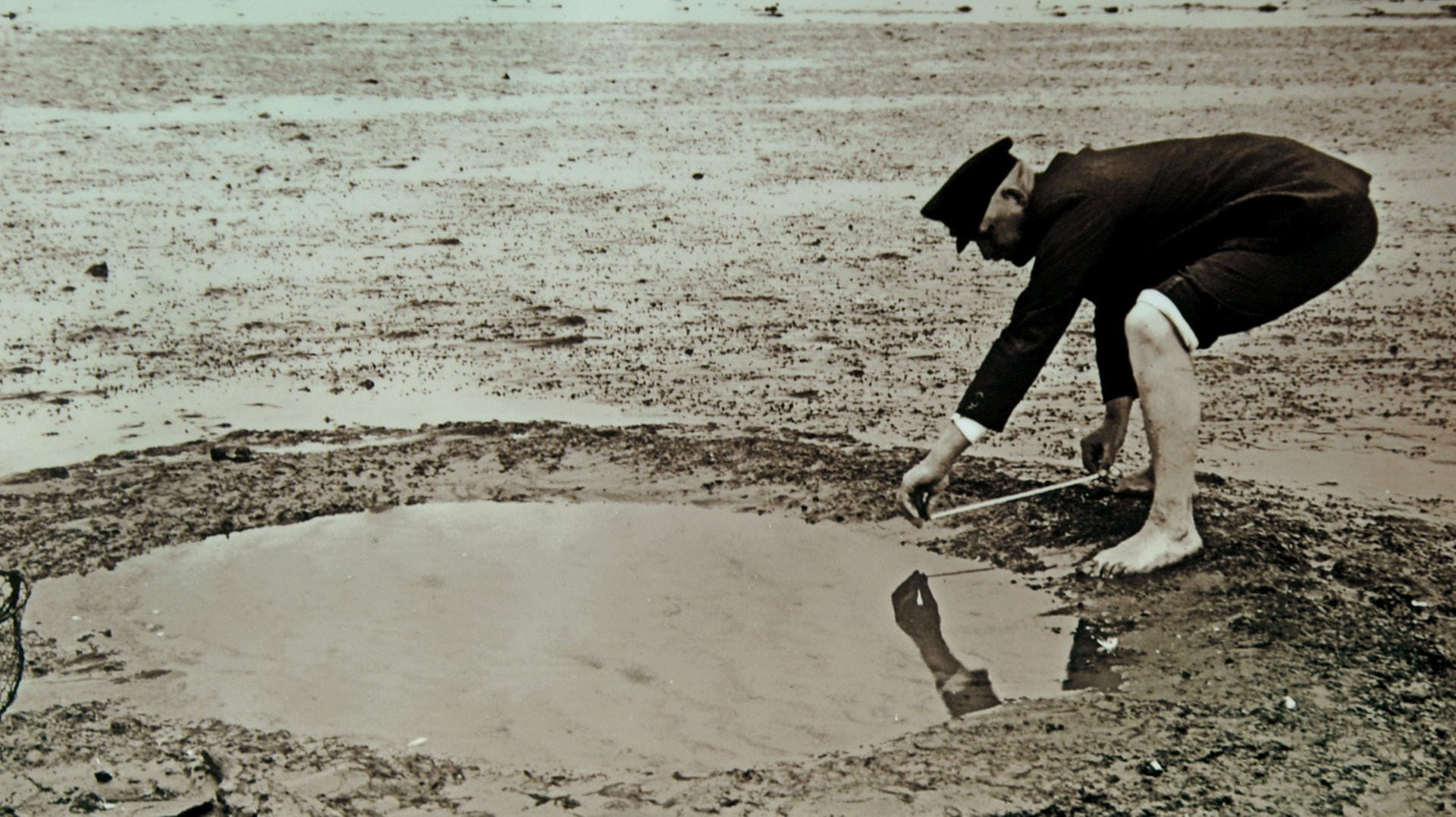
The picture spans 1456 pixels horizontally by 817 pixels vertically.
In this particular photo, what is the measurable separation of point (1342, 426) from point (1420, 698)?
221cm

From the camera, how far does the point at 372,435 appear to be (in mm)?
5500

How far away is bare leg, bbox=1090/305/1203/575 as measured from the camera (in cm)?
390

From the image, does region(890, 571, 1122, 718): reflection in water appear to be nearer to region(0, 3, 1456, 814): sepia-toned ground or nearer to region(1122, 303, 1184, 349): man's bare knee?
region(0, 3, 1456, 814): sepia-toned ground

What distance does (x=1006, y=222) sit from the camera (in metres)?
3.94

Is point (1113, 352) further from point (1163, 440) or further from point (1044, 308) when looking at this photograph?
point (1044, 308)

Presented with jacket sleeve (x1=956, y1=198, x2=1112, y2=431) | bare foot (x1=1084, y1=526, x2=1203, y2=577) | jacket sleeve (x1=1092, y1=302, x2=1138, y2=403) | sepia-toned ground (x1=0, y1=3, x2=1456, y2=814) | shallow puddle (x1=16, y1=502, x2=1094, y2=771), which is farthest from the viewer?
jacket sleeve (x1=1092, y1=302, x2=1138, y2=403)

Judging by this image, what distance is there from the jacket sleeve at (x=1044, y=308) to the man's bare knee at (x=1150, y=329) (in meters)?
0.16

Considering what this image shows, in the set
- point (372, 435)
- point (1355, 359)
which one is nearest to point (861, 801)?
point (372, 435)

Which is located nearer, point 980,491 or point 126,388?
point 980,491

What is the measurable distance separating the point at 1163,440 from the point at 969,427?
0.55 m

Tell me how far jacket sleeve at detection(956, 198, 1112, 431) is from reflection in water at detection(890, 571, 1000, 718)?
2.02ft

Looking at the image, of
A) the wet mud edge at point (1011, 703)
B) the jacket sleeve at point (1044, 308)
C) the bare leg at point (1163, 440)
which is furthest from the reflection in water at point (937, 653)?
the jacket sleeve at point (1044, 308)

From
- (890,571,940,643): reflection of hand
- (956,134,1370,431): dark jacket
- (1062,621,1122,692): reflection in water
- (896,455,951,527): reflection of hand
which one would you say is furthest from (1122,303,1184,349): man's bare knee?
(890,571,940,643): reflection of hand

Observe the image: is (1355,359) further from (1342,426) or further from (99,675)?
(99,675)
